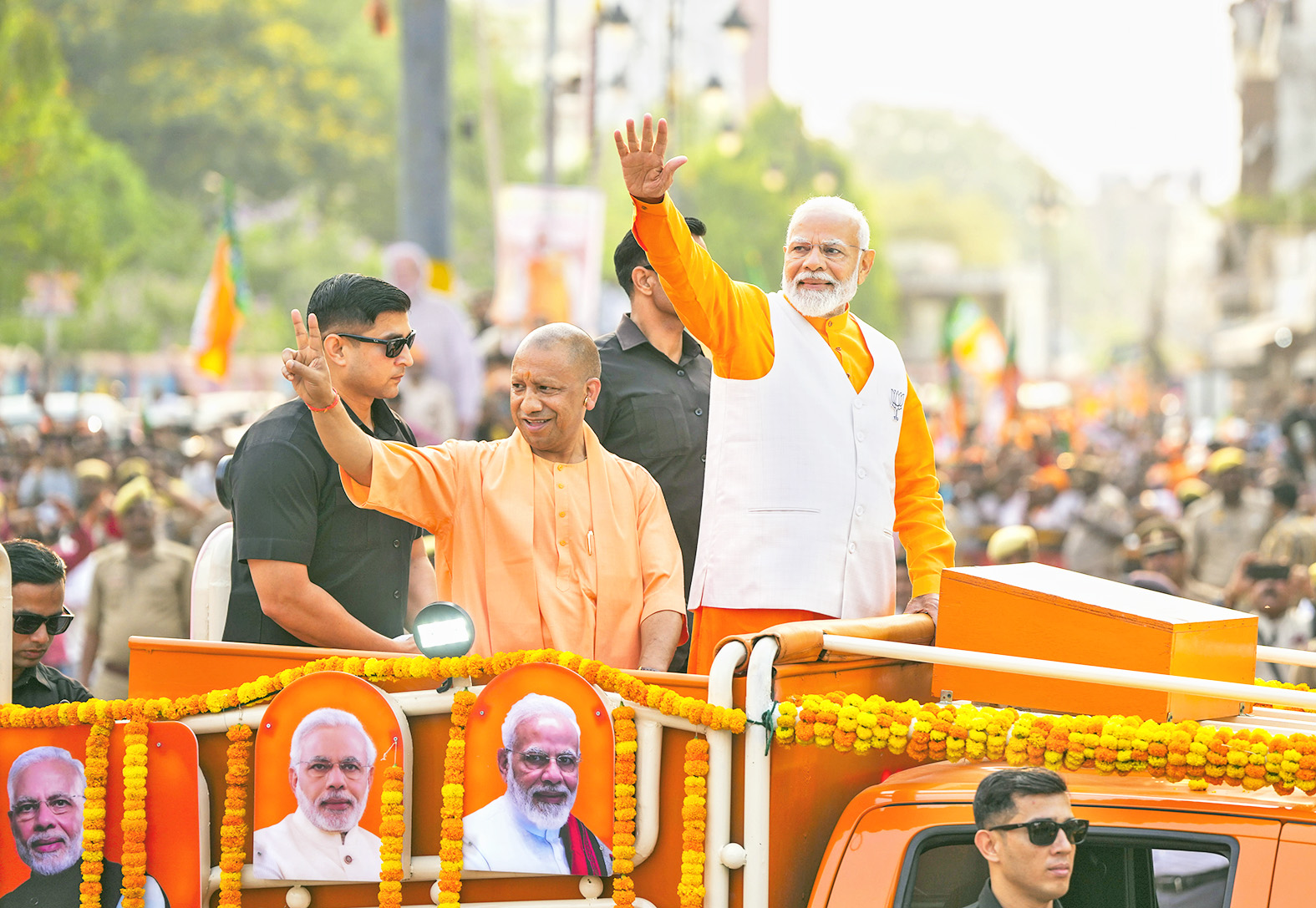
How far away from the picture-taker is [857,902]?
2.93 meters

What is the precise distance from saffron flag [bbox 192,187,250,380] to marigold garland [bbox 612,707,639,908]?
15030 millimetres

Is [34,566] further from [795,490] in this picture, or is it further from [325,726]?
[795,490]

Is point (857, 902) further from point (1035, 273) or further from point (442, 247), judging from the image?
point (1035, 273)

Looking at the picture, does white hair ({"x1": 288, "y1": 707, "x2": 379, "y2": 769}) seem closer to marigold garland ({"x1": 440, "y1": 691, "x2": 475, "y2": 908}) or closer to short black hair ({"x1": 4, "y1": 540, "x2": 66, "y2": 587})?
marigold garland ({"x1": 440, "y1": 691, "x2": 475, "y2": 908})

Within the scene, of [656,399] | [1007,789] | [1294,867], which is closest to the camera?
[1294,867]

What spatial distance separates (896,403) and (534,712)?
1.57 m

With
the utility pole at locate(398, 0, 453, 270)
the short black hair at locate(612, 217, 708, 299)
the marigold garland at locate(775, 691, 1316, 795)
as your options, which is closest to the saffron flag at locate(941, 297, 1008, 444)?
the utility pole at locate(398, 0, 453, 270)

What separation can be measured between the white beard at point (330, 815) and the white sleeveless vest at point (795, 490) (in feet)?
3.75

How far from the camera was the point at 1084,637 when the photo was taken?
3309 millimetres

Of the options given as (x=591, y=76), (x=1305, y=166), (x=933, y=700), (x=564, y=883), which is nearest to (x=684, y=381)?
(x=933, y=700)

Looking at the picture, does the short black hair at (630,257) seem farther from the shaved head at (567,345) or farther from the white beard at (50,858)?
the white beard at (50,858)

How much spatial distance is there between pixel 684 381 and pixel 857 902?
7.26 feet

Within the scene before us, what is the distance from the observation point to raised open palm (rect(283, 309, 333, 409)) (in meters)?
3.47

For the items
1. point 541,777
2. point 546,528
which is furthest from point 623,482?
point 541,777
